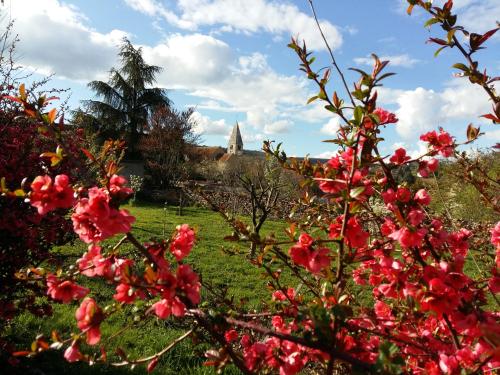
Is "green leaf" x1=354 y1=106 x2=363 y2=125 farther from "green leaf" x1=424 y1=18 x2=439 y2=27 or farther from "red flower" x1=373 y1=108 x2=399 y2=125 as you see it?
"green leaf" x1=424 y1=18 x2=439 y2=27

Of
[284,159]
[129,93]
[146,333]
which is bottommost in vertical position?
[146,333]

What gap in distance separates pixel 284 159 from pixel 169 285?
90cm

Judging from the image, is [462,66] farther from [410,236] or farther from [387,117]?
[410,236]

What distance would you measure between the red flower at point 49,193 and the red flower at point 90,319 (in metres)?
0.32

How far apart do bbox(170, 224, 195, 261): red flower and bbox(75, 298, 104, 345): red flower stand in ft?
1.12

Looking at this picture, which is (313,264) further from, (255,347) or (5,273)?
(5,273)

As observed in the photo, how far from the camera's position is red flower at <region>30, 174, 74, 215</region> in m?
1.22

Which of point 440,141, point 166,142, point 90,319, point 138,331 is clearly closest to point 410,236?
point 440,141

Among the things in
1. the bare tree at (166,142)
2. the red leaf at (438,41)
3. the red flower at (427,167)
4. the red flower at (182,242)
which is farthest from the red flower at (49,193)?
the bare tree at (166,142)

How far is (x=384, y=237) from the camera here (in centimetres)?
182

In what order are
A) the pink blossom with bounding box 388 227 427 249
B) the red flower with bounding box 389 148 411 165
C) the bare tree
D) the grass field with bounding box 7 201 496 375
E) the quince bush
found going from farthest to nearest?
the bare tree < the grass field with bounding box 7 201 496 375 < the red flower with bounding box 389 148 411 165 < the pink blossom with bounding box 388 227 427 249 < the quince bush

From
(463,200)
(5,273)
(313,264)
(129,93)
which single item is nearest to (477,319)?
(313,264)

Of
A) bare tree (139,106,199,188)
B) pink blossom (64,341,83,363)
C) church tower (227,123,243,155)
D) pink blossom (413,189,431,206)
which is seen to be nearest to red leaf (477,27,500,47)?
pink blossom (413,189,431,206)

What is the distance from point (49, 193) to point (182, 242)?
49 centimetres
